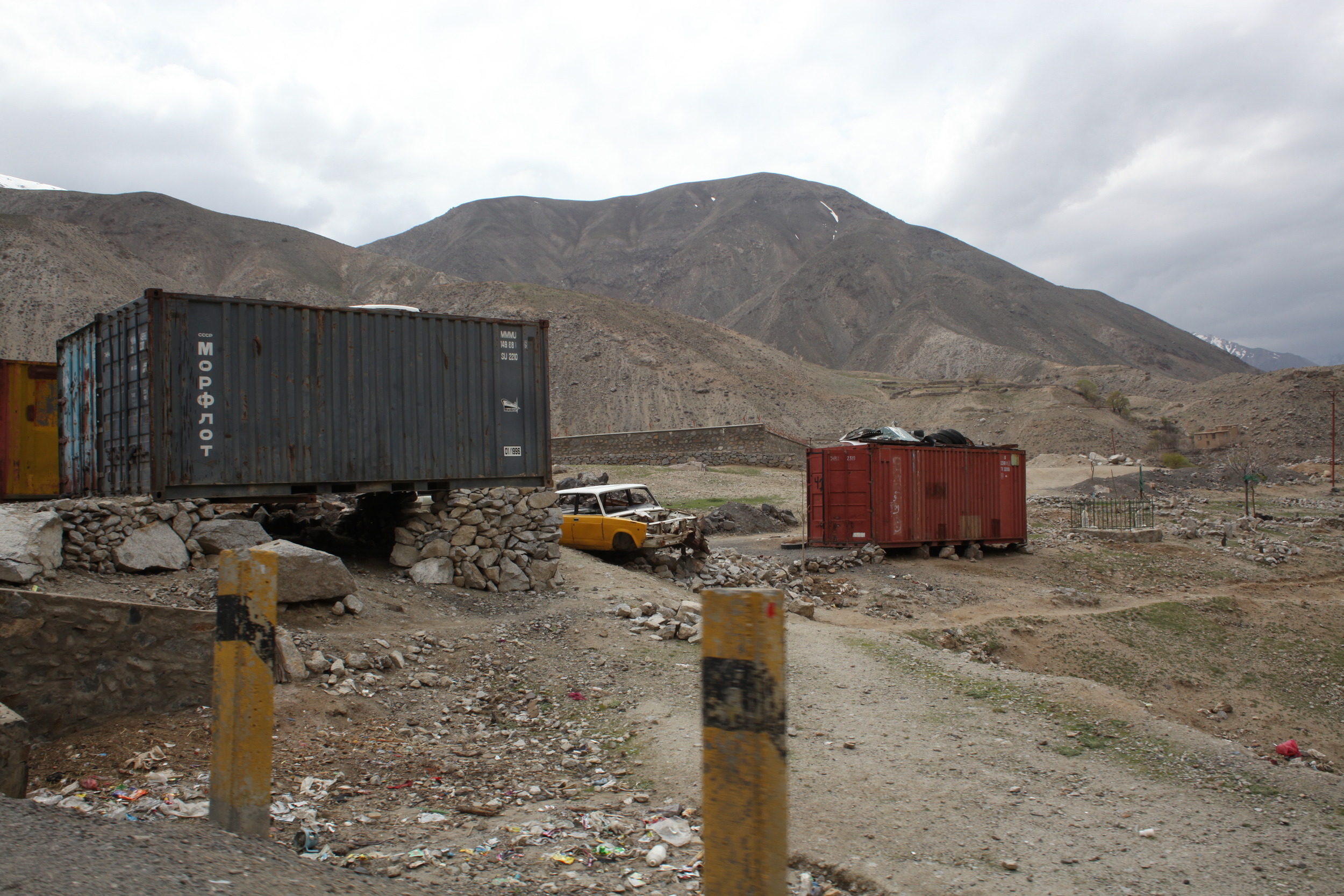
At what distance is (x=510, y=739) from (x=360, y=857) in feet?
7.50

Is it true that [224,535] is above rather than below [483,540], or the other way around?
above

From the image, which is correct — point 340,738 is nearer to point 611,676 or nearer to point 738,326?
point 611,676

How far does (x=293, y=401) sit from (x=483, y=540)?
9.82ft

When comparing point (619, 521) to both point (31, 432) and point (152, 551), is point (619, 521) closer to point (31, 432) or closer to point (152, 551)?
point (152, 551)

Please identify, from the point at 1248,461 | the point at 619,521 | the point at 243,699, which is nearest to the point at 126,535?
the point at 243,699

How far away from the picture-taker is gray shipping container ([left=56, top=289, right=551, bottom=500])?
924 centimetres

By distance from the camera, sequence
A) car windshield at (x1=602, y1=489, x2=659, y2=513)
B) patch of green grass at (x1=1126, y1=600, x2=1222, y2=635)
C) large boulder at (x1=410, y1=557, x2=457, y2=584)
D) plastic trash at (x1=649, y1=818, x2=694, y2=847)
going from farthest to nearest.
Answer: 1. car windshield at (x1=602, y1=489, x2=659, y2=513)
2. patch of green grass at (x1=1126, y1=600, x2=1222, y2=635)
3. large boulder at (x1=410, y1=557, x2=457, y2=584)
4. plastic trash at (x1=649, y1=818, x2=694, y2=847)

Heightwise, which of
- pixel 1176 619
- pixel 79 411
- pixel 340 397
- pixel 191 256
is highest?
pixel 191 256

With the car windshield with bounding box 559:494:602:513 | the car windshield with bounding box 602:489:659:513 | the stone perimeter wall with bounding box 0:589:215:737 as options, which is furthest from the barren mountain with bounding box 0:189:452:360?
the stone perimeter wall with bounding box 0:589:215:737

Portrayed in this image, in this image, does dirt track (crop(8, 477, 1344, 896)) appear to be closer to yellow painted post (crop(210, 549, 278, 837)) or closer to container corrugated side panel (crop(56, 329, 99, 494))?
yellow painted post (crop(210, 549, 278, 837))

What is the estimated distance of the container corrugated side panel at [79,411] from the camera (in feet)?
33.8

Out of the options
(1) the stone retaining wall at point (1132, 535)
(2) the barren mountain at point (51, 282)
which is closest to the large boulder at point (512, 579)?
(1) the stone retaining wall at point (1132, 535)

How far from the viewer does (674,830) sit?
4113 mm

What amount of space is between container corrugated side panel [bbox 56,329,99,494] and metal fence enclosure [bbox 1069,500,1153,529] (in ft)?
73.9
